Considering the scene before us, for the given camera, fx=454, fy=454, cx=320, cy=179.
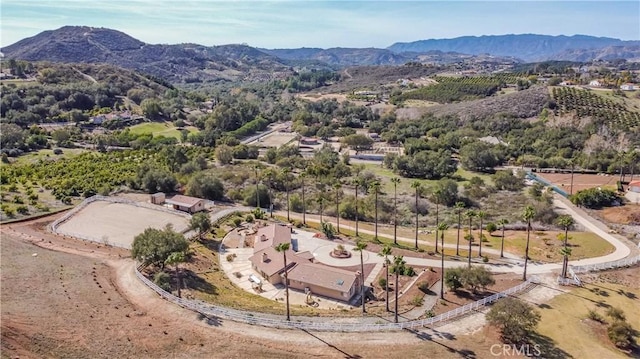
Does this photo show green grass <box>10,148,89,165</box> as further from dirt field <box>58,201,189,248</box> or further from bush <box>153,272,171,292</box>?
bush <box>153,272,171,292</box>

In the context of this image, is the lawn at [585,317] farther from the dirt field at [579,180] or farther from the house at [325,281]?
the dirt field at [579,180]

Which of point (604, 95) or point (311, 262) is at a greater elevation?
point (604, 95)

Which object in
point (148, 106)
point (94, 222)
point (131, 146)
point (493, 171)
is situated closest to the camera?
point (94, 222)

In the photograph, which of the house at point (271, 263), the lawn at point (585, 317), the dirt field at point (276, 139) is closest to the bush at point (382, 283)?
the house at point (271, 263)

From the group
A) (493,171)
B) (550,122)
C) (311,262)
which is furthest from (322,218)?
(550,122)

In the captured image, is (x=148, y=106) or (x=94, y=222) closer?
(x=94, y=222)

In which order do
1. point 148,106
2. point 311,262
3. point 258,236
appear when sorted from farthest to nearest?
1. point 148,106
2. point 258,236
3. point 311,262

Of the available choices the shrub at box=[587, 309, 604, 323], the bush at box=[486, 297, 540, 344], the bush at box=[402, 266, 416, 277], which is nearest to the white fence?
the bush at box=[486, 297, 540, 344]

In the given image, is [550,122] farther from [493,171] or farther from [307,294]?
[307,294]
